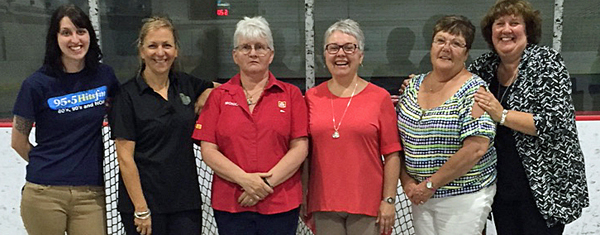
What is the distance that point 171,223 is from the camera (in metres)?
2.10

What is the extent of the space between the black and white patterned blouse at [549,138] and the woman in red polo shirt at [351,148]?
0.52 metres

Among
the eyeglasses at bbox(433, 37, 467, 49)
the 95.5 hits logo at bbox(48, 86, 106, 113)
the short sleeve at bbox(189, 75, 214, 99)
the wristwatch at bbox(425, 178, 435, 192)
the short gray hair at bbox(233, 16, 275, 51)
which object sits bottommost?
the wristwatch at bbox(425, 178, 435, 192)

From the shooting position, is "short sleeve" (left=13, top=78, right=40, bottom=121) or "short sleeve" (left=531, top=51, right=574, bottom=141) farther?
"short sleeve" (left=13, top=78, right=40, bottom=121)

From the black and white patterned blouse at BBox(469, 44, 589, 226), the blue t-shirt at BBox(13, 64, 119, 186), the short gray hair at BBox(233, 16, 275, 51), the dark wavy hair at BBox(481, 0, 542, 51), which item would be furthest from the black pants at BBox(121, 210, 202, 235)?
the dark wavy hair at BBox(481, 0, 542, 51)

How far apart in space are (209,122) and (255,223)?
46cm

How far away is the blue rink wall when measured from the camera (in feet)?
10.0

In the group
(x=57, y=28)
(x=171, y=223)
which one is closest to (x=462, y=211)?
(x=171, y=223)

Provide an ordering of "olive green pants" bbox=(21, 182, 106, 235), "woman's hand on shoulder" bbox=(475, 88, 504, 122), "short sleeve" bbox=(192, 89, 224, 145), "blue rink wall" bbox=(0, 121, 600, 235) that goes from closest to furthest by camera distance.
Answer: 1. "woman's hand on shoulder" bbox=(475, 88, 504, 122)
2. "short sleeve" bbox=(192, 89, 224, 145)
3. "olive green pants" bbox=(21, 182, 106, 235)
4. "blue rink wall" bbox=(0, 121, 600, 235)

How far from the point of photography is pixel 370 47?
3945 mm

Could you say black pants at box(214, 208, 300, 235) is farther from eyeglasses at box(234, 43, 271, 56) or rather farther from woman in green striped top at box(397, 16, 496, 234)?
eyeglasses at box(234, 43, 271, 56)

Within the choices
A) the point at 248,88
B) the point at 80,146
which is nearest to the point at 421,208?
the point at 248,88

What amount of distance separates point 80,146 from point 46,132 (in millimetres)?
157

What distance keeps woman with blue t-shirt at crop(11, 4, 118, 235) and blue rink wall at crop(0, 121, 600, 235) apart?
1.21 m

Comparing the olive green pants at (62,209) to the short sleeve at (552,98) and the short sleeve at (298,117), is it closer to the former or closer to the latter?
the short sleeve at (298,117)
